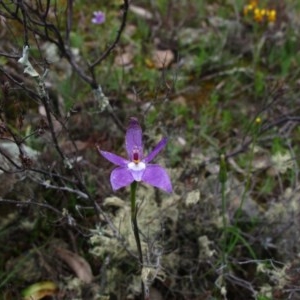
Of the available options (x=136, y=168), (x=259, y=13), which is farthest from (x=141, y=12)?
(x=136, y=168)

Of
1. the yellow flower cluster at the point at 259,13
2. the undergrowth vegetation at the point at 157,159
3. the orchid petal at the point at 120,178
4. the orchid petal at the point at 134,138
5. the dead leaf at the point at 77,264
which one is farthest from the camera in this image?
the yellow flower cluster at the point at 259,13

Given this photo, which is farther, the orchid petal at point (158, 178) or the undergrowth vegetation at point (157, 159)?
the undergrowth vegetation at point (157, 159)

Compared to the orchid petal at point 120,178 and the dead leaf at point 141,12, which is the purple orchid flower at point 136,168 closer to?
the orchid petal at point 120,178

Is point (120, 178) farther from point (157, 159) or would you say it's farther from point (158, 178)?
point (157, 159)

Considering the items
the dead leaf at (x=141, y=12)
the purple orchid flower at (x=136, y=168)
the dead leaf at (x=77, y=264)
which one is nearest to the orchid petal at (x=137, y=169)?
the purple orchid flower at (x=136, y=168)

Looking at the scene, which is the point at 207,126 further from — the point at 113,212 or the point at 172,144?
the point at 113,212

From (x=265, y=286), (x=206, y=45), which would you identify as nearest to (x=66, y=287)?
(x=265, y=286)

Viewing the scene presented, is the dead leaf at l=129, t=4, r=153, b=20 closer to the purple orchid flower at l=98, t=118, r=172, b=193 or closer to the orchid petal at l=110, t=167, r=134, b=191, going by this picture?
the purple orchid flower at l=98, t=118, r=172, b=193
